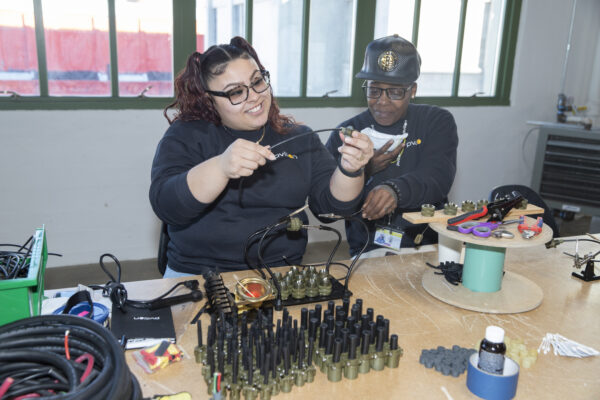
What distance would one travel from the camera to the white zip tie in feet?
4.07

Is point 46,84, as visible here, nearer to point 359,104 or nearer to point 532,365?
point 359,104

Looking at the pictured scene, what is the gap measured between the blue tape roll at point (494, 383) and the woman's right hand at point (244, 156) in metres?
0.76

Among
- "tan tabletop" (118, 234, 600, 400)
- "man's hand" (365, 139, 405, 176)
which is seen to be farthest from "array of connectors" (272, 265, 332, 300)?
"man's hand" (365, 139, 405, 176)

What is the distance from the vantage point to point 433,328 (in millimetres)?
1351

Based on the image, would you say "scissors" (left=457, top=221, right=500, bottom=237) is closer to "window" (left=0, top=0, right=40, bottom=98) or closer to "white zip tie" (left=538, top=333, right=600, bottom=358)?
"white zip tie" (left=538, top=333, right=600, bottom=358)

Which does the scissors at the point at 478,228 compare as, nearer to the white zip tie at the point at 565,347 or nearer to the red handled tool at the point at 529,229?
the red handled tool at the point at 529,229

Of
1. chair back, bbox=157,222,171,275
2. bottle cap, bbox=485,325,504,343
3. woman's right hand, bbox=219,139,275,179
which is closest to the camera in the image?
bottle cap, bbox=485,325,504,343

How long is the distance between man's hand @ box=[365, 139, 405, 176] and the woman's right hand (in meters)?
0.94

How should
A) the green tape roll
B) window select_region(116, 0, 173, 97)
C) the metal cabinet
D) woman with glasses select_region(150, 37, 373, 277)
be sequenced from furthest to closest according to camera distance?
the metal cabinet < window select_region(116, 0, 173, 97) < woman with glasses select_region(150, 37, 373, 277) < the green tape roll

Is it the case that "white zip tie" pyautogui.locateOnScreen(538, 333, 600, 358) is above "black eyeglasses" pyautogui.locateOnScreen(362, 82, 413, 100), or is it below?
below

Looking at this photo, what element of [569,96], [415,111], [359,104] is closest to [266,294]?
[415,111]

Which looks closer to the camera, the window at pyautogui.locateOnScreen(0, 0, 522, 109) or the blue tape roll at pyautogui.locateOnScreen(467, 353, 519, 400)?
the blue tape roll at pyautogui.locateOnScreen(467, 353, 519, 400)

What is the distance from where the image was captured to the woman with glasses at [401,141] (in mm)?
2123

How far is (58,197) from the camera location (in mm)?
3535
